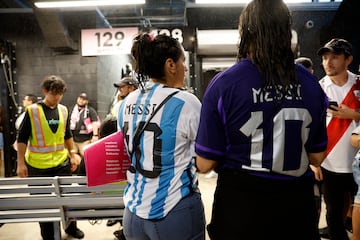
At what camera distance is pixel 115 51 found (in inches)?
237

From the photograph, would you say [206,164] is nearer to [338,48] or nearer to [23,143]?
[338,48]

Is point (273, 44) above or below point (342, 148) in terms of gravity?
above

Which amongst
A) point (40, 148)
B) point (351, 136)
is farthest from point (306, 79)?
point (40, 148)

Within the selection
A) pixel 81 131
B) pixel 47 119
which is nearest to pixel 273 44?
pixel 47 119

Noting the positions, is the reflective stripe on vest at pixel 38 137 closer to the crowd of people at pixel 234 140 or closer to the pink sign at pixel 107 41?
the crowd of people at pixel 234 140

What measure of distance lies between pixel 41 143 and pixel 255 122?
8.35ft

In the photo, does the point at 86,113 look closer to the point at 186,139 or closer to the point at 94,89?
the point at 94,89

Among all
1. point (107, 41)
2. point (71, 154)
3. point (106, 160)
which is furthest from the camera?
point (107, 41)

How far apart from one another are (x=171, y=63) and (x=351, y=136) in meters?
1.61

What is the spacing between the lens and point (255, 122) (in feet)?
3.17

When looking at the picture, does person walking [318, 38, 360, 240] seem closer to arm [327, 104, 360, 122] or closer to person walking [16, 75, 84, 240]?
arm [327, 104, 360, 122]

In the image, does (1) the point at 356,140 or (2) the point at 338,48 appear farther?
(2) the point at 338,48

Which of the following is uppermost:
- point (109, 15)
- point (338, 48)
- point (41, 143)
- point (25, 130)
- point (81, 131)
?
point (109, 15)

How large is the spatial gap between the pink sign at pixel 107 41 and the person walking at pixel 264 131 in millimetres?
5148
